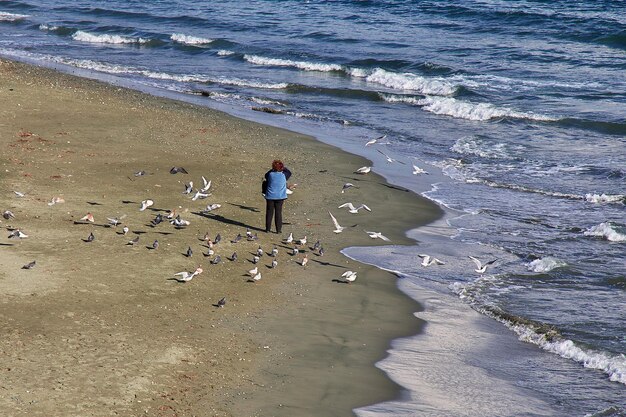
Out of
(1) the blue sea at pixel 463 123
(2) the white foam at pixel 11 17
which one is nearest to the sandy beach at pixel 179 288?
(1) the blue sea at pixel 463 123

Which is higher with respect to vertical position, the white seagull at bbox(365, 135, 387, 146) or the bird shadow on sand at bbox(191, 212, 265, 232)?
the white seagull at bbox(365, 135, 387, 146)

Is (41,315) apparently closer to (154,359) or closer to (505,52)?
(154,359)

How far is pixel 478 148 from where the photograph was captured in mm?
25938

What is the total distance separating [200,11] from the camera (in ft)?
186

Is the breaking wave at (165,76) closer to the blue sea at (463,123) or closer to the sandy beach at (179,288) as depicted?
the blue sea at (463,123)

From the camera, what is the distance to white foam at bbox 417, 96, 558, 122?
29.9 metres

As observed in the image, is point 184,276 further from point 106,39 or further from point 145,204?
point 106,39

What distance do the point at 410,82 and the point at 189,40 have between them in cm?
1389

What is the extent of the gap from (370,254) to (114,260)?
4.62m

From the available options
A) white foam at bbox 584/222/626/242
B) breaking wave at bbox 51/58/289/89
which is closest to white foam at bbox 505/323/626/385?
white foam at bbox 584/222/626/242

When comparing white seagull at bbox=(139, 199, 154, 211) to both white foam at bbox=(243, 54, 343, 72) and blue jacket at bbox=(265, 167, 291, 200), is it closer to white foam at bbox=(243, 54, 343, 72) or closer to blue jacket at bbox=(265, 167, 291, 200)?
blue jacket at bbox=(265, 167, 291, 200)

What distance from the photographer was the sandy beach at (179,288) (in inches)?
422

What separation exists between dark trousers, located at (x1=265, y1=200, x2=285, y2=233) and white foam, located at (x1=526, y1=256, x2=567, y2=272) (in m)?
4.49

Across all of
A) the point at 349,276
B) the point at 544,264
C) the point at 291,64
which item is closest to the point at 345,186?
the point at 544,264
